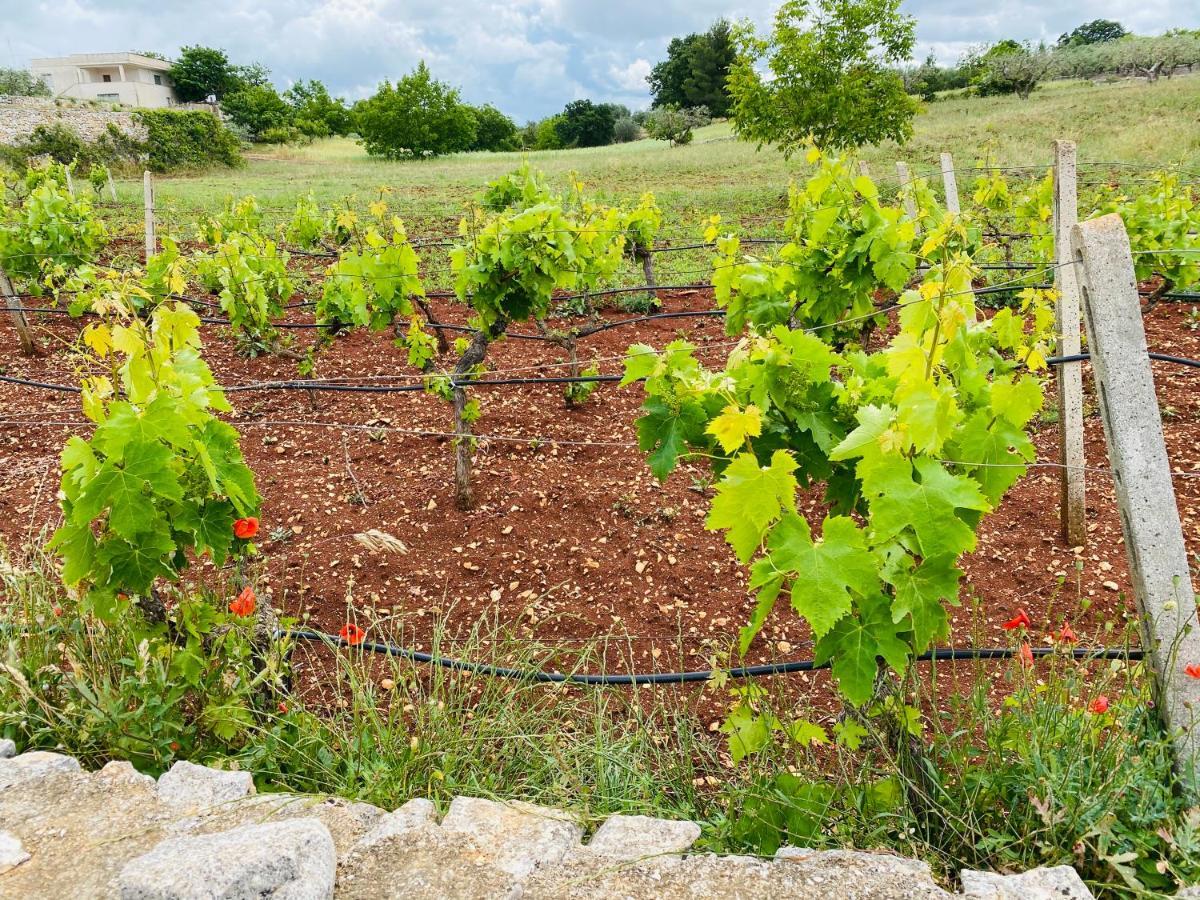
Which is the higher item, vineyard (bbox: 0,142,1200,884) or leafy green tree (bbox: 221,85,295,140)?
leafy green tree (bbox: 221,85,295,140)

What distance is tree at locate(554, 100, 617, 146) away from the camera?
4928 cm

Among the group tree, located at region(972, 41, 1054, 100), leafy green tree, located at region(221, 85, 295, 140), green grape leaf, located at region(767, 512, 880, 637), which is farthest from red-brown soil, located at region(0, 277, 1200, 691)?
leafy green tree, located at region(221, 85, 295, 140)

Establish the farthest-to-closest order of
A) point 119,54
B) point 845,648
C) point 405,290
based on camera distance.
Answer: point 119,54 → point 405,290 → point 845,648

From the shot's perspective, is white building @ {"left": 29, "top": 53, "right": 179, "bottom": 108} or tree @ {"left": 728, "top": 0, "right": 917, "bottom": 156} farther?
white building @ {"left": 29, "top": 53, "right": 179, "bottom": 108}

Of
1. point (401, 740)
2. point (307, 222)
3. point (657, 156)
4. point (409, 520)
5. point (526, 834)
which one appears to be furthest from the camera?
point (657, 156)

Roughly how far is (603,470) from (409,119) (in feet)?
129

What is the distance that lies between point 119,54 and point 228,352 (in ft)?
200

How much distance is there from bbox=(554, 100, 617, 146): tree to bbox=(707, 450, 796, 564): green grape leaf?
5103cm

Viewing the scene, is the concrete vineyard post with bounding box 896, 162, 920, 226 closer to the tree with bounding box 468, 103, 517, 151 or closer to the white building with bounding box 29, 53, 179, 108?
the tree with bounding box 468, 103, 517, 151

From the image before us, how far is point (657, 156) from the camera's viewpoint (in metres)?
27.2

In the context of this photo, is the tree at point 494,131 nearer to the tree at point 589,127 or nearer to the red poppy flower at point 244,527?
the tree at point 589,127

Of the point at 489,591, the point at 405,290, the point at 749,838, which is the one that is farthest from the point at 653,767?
the point at 405,290

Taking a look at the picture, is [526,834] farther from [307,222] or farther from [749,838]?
[307,222]

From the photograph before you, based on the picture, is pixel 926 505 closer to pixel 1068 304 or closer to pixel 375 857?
pixel 375 857
